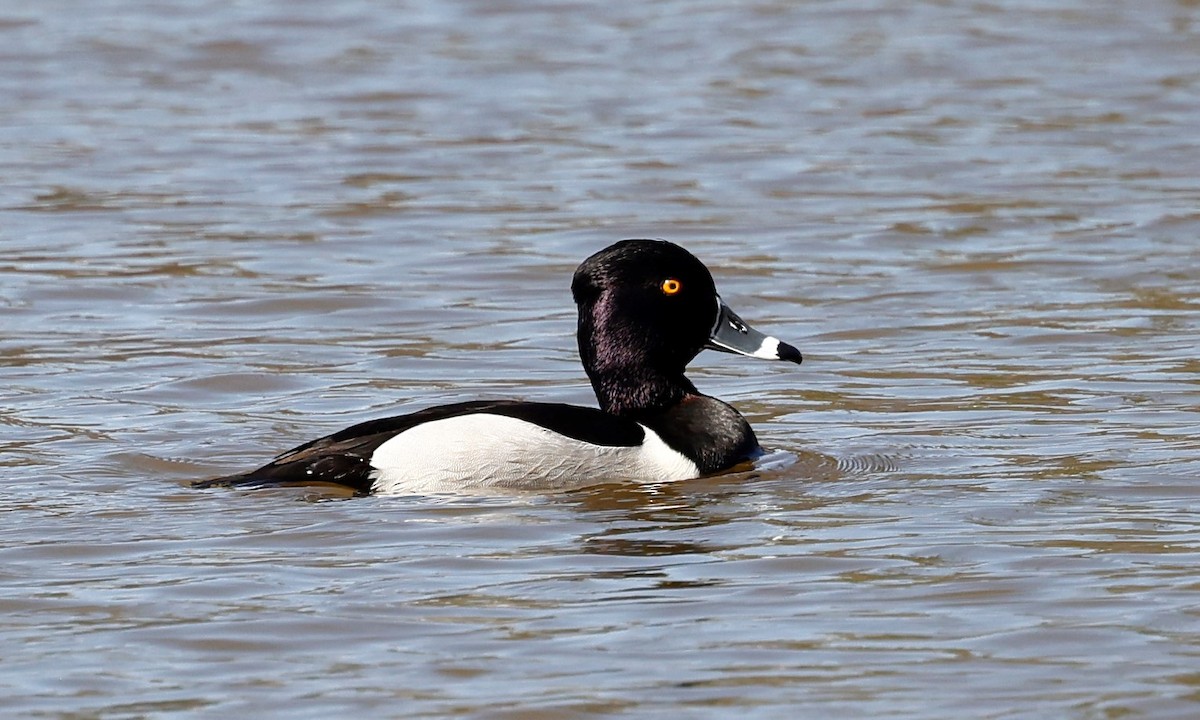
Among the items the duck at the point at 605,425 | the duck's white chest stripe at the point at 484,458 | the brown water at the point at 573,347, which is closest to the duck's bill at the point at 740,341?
the duck at the point at 605,425

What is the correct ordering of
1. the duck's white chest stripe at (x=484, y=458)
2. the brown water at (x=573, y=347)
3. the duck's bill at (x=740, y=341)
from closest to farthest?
1. the brown water at (x=573, y=347)
2. the duck's white chest stripe at (x=484, y=458)
3. the duck's bill at (x=740, y=341)

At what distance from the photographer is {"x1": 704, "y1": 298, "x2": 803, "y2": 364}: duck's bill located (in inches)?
347

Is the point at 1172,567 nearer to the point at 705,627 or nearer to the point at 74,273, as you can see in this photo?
the point at 705,627

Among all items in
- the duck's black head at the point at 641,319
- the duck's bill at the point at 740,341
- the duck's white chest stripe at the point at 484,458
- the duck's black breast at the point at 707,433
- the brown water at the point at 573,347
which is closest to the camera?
the brown water at the point at 573,347

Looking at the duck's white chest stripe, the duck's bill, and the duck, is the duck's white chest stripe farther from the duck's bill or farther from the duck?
the duck's bill

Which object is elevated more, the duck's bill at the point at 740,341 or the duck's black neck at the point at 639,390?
the duck's bill at the point at 740,341

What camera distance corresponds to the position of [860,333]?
36.8 feet

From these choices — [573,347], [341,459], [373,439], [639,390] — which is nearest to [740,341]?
[639,390]

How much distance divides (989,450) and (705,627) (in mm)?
2766

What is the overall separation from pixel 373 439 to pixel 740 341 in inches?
63.7

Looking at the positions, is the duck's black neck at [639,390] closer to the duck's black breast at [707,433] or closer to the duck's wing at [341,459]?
the duck's black breast at [707,433]

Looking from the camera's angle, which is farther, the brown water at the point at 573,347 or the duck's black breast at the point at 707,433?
the duck's black breast at the point at 707,433

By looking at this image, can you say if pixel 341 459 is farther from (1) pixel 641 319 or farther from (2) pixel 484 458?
(1) pixel 641 319

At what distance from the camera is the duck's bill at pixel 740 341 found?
8820 mm
